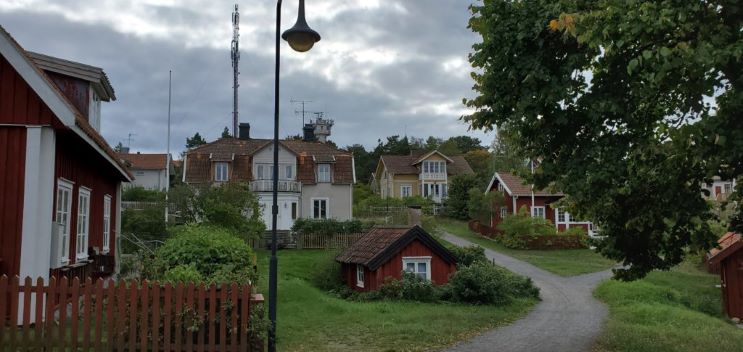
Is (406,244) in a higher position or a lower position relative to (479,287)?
higher

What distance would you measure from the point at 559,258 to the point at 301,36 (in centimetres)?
3249

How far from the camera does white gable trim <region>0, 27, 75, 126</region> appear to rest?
386 inches

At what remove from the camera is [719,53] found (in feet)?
24.3

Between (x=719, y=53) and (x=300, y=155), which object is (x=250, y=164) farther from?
(x=719, y=53)

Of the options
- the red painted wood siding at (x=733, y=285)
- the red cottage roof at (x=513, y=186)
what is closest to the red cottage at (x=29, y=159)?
the red painted wood siding at (x=733, y=285)

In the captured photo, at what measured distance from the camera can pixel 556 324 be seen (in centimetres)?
1694

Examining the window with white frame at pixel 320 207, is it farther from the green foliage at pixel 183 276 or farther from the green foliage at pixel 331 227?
the green foliage at pixel 183 276

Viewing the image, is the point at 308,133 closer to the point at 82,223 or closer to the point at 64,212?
the point at 82,223

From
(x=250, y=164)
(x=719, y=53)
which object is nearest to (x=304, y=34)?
(x=719, y=53)

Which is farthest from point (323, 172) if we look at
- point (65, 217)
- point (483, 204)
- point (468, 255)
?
point (65, 217)

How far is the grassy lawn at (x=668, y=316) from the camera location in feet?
43.7

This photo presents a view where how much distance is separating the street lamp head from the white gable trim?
4.11m

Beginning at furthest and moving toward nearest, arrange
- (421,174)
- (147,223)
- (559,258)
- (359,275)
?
(421,174) < (559,258) < (147,223) < (359,275)

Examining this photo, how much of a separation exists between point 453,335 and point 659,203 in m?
5.42
